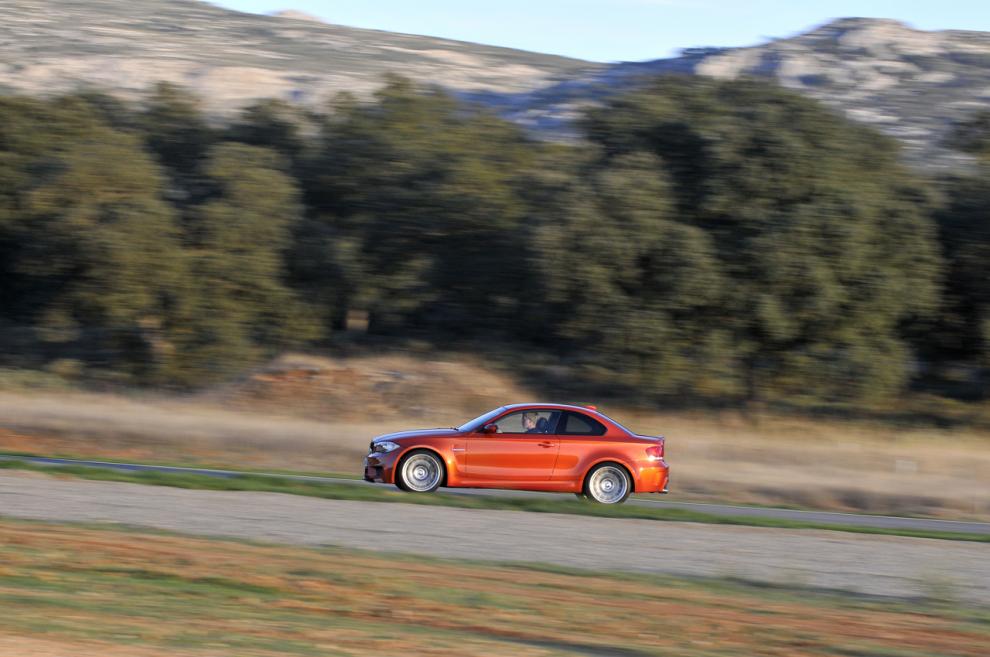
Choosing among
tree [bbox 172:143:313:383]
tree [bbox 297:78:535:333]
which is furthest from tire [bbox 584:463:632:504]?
tree [bbox 172:143:313:383]

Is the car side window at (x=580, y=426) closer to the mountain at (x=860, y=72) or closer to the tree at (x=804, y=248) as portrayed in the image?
the tree at (x=804, y=248)

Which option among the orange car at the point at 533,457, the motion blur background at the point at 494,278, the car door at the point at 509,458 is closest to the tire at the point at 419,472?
the orange car at the point at 533,457

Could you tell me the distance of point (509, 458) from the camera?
16.0 meters

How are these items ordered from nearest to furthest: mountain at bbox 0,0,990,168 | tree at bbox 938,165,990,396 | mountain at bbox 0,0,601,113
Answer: tree at bbox 938,165,990,396
mountain at bbox 0,0,990,168
mountain at bbox 0,0,601,113

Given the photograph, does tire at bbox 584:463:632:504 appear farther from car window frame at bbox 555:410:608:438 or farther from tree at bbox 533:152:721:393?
tree at bbox 533:152:721:393

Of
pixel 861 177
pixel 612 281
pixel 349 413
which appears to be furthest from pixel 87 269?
pixel 861 177

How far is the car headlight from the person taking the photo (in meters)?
16.2

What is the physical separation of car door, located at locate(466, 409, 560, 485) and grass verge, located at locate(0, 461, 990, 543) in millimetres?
313

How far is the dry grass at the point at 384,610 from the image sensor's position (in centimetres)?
677

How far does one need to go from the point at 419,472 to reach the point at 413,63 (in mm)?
74991

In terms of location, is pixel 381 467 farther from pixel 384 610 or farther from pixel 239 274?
pixel 239 274

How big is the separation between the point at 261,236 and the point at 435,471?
17.8 metres

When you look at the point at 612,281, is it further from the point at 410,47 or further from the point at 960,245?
the point at 410,47

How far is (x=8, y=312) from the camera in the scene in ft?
120
